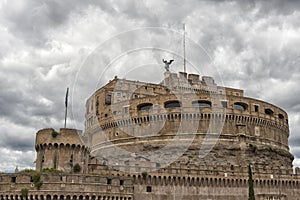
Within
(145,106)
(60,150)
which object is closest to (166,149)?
(145,106)

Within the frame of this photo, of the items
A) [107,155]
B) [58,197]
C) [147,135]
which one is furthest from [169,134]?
[58,197]

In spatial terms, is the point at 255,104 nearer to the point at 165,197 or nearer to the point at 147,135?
the point at 147,135

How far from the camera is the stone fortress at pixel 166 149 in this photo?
119ft

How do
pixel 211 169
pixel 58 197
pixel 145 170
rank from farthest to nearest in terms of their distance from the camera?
pixel 211 169 → pixel 145 170 → pixel 58 197

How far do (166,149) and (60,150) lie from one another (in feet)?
67.6

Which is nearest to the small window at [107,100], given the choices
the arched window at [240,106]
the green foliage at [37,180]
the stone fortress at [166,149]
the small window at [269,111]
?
the stone fortress at [166,149]

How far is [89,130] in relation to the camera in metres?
66.8

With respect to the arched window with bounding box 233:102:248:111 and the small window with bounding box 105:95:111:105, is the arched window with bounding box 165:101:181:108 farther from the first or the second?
the small window with bounding box 105:95:111:105

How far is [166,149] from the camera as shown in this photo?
54781 millimetres

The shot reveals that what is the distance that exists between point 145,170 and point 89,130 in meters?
26.4

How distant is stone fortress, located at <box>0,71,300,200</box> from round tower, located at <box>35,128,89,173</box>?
0.33ft

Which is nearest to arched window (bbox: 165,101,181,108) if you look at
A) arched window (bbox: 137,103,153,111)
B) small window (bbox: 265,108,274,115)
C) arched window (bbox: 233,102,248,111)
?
arched window (bbox: 137,103,153,111)

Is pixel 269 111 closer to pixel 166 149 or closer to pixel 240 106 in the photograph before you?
pixel 240 106

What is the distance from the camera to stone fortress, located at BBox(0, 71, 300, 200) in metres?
36.3
